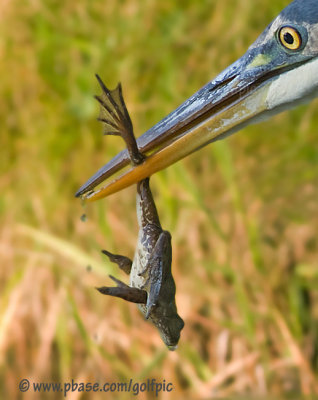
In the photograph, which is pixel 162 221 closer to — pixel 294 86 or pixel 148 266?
pixel 294 86

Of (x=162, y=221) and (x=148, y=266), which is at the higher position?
(x=162, y=221)

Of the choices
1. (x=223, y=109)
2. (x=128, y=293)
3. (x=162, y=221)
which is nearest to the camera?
(x=128, y=293)

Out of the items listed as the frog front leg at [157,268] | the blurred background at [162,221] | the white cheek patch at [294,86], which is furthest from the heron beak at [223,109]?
the blurred background at [162,221]

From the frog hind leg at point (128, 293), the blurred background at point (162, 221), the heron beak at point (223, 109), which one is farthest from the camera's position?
the blurred background at point (162, 221)

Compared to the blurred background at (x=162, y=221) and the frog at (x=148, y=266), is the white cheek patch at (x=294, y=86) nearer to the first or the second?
the frog at (x=148, y=266)

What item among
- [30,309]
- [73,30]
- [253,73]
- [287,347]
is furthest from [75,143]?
[253,73]

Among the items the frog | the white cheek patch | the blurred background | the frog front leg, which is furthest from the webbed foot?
the blurred background

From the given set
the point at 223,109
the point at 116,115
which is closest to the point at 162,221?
the point at 223,109

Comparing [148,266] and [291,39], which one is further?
[291,39]

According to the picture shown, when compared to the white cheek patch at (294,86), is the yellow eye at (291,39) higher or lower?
higher
